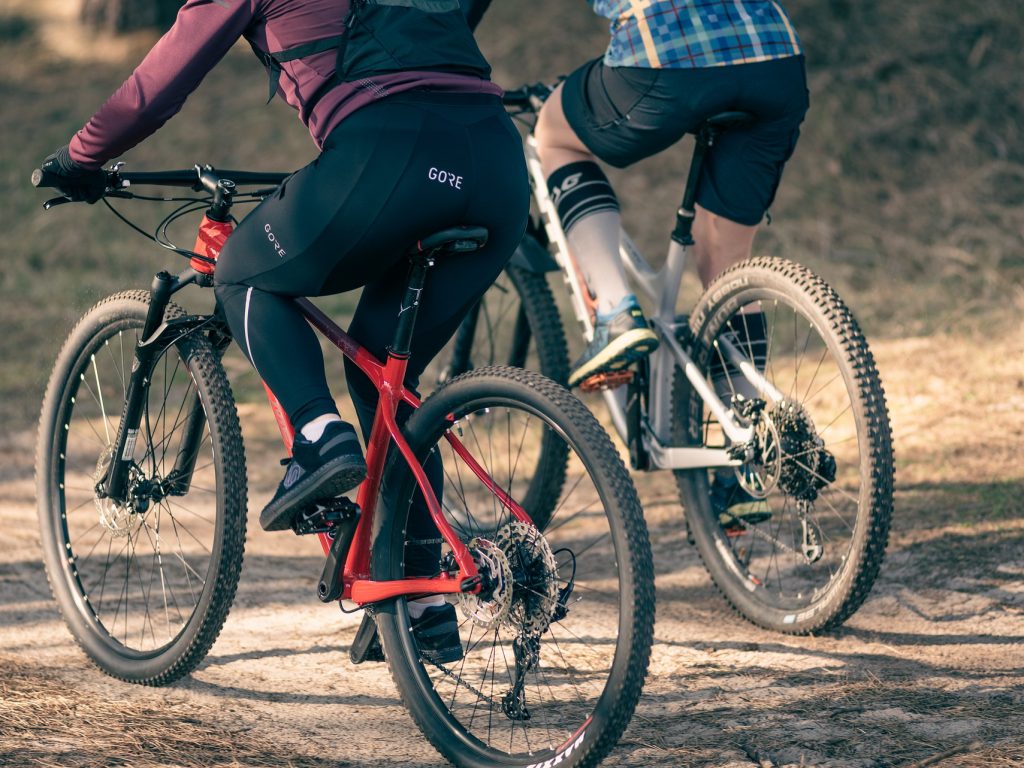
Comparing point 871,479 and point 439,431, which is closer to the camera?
point 439,431

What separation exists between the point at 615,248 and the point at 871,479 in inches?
45.8

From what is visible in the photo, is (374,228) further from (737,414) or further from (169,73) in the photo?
(737,414)

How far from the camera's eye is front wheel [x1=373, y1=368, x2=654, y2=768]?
9.30 feet

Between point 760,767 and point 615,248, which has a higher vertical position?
point 615,248

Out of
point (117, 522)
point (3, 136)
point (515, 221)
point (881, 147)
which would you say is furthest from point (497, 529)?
point (3, 136)

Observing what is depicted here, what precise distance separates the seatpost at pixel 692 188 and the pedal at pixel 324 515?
154 centimetres

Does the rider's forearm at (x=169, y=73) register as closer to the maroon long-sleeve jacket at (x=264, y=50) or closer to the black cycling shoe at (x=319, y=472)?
the maroon long-sleeve jacket at (x=264, y=50)

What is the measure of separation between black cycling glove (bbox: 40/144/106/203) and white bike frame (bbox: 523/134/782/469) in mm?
1611

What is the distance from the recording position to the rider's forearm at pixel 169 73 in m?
2.98

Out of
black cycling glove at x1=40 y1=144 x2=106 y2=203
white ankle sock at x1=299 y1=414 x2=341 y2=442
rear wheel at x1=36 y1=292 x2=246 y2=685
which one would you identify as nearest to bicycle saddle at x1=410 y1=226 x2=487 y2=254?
white ankle sock at x1=299 y1=414 x2=341 y2=442

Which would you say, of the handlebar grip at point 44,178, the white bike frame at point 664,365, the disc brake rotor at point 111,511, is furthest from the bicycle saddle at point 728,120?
the disc brake rotor at point 111,511

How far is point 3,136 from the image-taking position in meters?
11.2

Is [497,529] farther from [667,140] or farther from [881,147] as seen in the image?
[881,147]

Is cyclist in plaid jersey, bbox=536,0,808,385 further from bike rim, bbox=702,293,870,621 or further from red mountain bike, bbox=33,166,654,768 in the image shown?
red mountain bike, bbox=33,166,654,768
